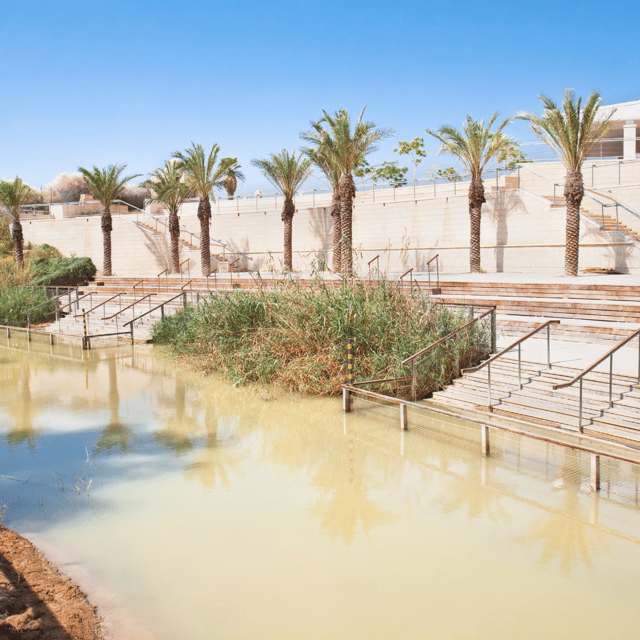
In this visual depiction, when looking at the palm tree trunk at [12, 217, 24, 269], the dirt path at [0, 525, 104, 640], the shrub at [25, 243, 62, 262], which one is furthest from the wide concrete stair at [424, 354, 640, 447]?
the shrub at [25, 243, 62, 262]

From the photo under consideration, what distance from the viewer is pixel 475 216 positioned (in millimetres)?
27875

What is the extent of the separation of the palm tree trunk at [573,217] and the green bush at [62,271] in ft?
79.8

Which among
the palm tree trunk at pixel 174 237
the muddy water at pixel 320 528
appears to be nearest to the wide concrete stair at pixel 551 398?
the muddy water at pixel 320 528

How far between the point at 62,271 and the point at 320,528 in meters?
30.4

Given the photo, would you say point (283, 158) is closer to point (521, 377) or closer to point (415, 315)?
point (415, 315)

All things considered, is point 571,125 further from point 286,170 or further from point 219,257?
point 219,257

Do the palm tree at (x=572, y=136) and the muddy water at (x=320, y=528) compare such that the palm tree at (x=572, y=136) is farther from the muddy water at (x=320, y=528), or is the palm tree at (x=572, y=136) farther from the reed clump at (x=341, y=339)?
the muddy water at (x=320, y=528)

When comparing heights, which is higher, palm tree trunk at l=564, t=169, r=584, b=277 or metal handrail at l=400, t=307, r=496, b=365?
palm tree trunk at l=564, t=169, r=584, b=277

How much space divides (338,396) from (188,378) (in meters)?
4.59

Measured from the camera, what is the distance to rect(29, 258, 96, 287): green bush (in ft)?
110

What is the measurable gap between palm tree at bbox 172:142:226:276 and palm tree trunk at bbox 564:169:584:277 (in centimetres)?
1757

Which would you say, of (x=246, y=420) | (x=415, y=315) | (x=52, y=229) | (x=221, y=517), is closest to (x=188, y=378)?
(x=246, y=420)

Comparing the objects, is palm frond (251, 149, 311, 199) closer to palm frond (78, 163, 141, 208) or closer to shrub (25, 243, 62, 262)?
palm frond (78, 163, 141, 208)

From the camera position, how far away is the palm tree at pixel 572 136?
22578 mm
